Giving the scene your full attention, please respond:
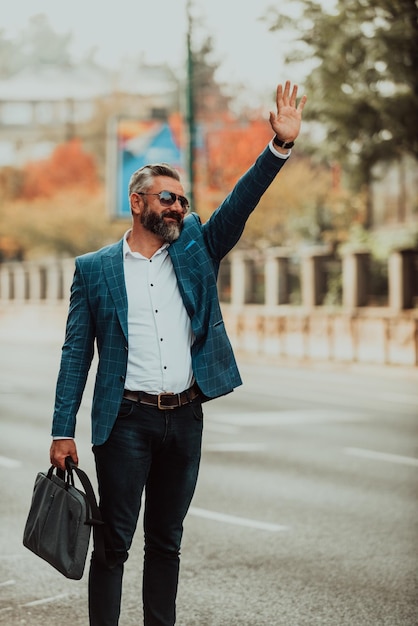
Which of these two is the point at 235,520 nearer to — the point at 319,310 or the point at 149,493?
the point at 149,493

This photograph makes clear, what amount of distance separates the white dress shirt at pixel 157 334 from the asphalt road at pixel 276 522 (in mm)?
1535

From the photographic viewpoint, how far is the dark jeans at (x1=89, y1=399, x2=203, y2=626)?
473cm

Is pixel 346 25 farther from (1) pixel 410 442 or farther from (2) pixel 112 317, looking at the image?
→ (2) pixel 112 317

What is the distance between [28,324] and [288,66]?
2388 cm

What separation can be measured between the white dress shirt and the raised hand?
674 mm

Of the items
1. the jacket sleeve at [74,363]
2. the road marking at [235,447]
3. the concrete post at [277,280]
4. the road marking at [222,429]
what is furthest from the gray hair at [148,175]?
the concrete post at [277,280]

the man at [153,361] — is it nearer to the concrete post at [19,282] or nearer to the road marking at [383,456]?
the road marking at [383,456]

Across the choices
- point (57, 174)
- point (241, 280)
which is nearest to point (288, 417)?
point (241, 280)

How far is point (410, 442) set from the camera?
41.7ft

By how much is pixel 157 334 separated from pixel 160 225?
16.6 inches

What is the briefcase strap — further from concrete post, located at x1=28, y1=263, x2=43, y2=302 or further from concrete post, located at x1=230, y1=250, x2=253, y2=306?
concrete post, located at x1=28, y1=263, x2=43, y2=302

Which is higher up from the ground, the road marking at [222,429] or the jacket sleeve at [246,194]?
the jacket sleeve at [246,194]

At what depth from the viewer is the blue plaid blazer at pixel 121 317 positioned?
475cm

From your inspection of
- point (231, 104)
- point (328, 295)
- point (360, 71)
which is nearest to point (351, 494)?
point (360, 71)
